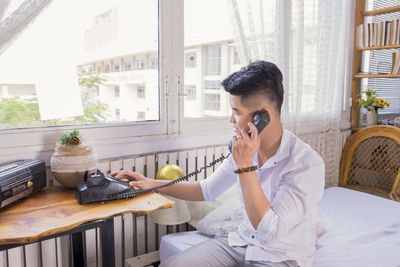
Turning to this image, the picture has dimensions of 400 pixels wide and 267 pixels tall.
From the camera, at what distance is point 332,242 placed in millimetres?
1638

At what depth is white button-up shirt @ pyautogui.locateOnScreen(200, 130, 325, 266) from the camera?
1.12 m

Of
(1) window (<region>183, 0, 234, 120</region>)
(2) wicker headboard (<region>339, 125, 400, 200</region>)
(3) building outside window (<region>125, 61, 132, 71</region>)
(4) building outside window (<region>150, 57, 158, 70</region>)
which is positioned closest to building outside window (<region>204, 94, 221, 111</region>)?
(1) window (<region>183, 0, 234, 120</region>)

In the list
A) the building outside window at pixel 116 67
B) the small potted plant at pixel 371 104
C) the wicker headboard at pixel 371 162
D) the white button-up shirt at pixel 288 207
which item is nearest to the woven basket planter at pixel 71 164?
the building outside window at pixel 116 67

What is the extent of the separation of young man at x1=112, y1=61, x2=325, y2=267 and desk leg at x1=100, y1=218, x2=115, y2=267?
8.5 inches

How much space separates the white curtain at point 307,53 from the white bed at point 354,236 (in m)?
0.57

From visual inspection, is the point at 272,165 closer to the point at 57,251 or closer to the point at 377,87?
the point at 57,251

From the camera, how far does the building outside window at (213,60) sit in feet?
6.87

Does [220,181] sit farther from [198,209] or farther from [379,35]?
[379,35]

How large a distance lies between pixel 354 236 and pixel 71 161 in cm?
135

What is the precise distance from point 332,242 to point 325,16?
1.58 metres

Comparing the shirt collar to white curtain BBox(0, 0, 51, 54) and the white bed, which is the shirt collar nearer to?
the white bed

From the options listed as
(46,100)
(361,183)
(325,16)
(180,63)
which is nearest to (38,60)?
(46,100)

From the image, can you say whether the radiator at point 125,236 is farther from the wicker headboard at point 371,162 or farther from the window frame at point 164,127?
the wicker headboard at point 371,162

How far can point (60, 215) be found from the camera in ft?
3.65
